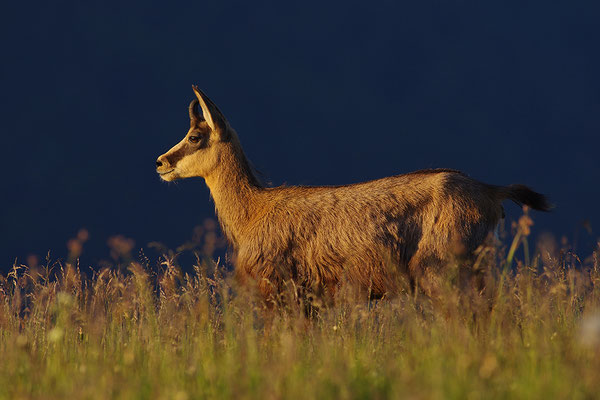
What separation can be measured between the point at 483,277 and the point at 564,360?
2.80m

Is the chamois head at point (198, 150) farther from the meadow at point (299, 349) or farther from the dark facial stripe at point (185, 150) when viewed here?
the meadow at point (299, 349)

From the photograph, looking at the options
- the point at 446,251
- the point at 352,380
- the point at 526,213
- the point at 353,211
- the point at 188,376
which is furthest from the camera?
the point at 353,211

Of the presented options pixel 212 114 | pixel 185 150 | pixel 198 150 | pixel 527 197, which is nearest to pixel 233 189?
pixel 198 150

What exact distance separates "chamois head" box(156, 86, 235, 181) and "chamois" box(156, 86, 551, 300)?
0.32 m

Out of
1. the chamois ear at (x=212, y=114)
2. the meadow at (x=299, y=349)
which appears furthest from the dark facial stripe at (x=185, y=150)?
the meadow at (x=299, y=349)

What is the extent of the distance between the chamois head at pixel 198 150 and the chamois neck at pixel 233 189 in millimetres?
103

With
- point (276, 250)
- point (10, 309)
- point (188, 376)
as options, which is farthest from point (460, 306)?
point (10, 309)

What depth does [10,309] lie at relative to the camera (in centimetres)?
762

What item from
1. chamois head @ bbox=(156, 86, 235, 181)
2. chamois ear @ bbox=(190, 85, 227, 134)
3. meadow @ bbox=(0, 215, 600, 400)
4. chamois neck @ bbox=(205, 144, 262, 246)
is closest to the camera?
meadow @ bbox=(0, 215, 600, 400)

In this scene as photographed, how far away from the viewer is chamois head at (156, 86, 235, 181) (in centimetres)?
893

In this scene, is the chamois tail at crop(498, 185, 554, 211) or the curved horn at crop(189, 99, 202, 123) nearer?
the chamois tail at crop(498, 185, 554, 211)

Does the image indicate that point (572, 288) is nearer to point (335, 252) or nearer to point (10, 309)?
point (335, 252)

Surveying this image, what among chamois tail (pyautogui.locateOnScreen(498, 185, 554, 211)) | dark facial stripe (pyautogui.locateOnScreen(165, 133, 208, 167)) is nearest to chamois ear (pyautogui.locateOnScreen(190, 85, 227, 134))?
dark facial stripe (pyautogui.locateOnScreen(165, 133, 208, 167))

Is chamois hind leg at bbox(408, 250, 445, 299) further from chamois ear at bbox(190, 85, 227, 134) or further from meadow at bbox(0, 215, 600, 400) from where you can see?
chamois ear at bbox(190, 85, 227, 134)
